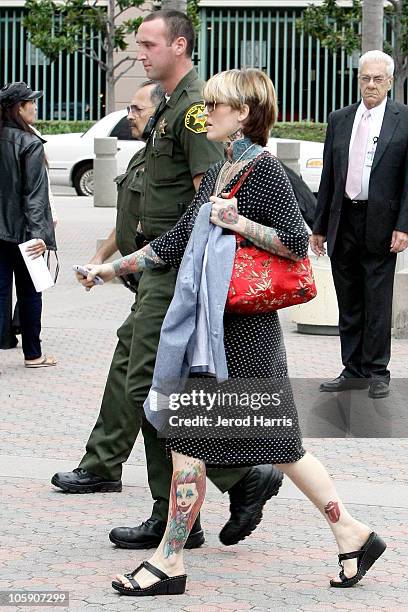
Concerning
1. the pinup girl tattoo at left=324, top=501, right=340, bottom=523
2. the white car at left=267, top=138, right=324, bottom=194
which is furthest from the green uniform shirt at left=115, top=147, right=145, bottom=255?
the white car at left=267, top=138, right=324, bottom=194

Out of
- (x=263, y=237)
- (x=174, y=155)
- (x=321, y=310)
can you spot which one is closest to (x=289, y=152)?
(x=321, y=310)

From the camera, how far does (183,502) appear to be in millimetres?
4859

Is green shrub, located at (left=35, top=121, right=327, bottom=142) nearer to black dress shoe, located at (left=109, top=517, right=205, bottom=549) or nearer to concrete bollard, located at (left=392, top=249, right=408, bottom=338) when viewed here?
concrete bollard, located at (left=392, top=249, right=408, bottom=338)

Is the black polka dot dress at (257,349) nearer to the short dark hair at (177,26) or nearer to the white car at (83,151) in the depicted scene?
the short dark hair at (177,26)

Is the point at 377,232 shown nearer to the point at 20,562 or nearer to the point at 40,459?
the point at 40,459

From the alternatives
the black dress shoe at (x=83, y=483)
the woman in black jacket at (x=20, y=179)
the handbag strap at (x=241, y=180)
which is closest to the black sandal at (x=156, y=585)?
the handbag strap at (x=241, y=180)

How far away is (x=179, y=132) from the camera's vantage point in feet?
18.2

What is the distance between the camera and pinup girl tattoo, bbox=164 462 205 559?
4852 millimetres

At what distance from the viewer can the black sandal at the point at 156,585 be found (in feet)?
16.0

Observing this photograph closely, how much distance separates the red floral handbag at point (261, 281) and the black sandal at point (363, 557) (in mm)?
920

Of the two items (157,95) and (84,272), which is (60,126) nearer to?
(157,95)

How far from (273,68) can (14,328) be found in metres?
28.2

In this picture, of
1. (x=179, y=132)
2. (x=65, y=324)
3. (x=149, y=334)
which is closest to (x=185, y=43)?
(x=179, y=132)

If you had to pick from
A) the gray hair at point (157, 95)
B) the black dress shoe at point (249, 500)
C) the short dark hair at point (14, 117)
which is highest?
the gray hair at point (157, 95)
